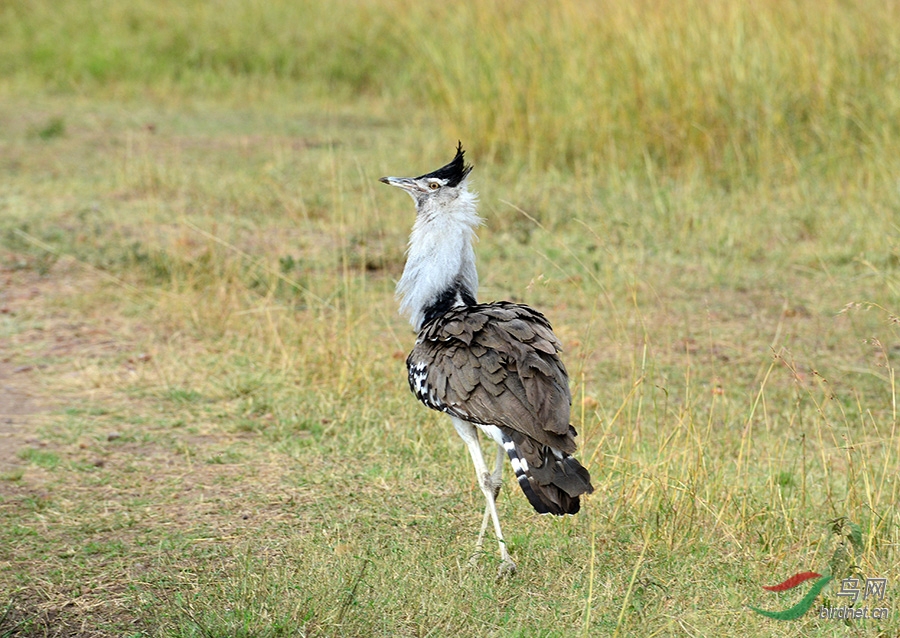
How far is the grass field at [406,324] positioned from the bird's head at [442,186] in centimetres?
63

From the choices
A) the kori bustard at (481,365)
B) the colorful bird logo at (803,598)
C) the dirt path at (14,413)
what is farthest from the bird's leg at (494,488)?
the dirt path at (14,413)

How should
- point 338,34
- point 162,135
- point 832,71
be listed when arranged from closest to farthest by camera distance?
1. point 832,71
2. point 162,135
3. point 338,34

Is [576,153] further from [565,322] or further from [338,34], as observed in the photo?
[338,34]

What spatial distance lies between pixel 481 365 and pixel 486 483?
376 mm

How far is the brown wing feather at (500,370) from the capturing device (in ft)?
11.1

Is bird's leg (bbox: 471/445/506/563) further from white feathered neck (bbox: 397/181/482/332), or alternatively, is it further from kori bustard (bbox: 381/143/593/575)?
white feathered neck (bbox: 397/181/482/332)

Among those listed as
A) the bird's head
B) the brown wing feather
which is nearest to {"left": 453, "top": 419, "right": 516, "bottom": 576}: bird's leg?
the brown wing feather

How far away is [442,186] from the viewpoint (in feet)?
13.4

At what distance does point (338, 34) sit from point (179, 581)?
9784 mm

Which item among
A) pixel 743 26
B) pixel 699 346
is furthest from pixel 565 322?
pixel 743 26

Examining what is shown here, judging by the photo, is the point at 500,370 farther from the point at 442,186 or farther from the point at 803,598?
the point at 803,598

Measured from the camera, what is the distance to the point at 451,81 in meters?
9.41

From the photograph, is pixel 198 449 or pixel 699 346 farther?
pixel 699 346

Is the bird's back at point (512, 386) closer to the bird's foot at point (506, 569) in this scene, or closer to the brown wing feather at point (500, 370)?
the brown wing feather at point (500, 370)
